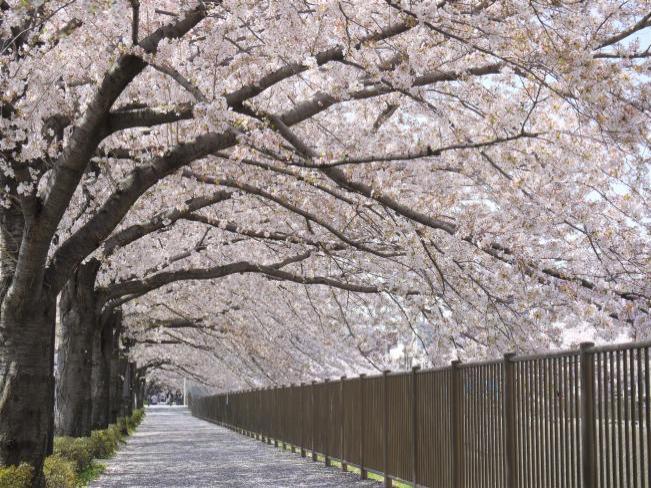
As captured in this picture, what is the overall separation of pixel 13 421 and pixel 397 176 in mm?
5305

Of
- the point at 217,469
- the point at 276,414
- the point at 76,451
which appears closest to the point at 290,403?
the point at 276,414

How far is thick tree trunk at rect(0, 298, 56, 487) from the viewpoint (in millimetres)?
9859

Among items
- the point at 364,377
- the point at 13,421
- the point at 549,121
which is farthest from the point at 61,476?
the point at 549,121

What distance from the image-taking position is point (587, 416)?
6.70 meters

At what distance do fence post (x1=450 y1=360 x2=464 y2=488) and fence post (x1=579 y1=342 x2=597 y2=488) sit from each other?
3.21 meters

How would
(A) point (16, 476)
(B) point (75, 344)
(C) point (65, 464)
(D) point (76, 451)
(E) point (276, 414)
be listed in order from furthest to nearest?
1. (E) point (276, 414)
2. (B) point (75, 344)
3. (D) point (76, 451)
4. (C) point (65, 464)
5. (A) point (16, 476)

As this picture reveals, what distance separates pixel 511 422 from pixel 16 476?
4735 mm

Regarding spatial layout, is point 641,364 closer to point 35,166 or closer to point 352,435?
point 35,166

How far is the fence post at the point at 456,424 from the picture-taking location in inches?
387

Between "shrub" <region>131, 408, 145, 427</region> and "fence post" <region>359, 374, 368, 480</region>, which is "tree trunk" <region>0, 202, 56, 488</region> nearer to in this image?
"fence post" <region>359, 374, 368, 480</region>

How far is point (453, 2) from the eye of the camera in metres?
7.96

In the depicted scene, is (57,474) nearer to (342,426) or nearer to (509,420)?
(509,420)

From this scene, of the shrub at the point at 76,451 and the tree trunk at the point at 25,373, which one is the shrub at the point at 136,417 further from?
the tree trunk at the point at 25,373

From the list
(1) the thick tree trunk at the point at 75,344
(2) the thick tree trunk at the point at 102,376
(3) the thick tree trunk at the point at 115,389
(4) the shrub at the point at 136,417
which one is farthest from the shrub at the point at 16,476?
(4) the shrub at the point at 136,417
